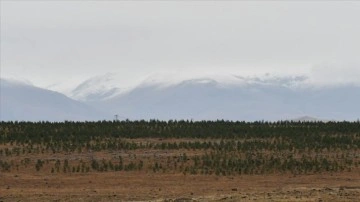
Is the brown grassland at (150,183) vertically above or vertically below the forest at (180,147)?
below

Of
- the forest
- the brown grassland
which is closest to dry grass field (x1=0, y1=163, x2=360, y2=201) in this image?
the brown grassland

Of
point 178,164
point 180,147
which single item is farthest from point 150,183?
point 180,147

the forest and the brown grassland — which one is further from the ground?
the forest

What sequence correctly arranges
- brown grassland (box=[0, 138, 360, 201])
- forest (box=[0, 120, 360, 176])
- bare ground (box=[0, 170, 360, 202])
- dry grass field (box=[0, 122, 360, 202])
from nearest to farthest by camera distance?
bare ground (box=[0, 170, 360, 202]) → brown grassland (box=[0, 138, 360, 201]) → dry grass field (box=[0, 122, 360, 202]) → forest (box=[0, 120, 360, 176])

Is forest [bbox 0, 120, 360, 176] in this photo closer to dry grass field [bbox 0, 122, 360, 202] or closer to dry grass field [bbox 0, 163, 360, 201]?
dry grass field [bbox 0, 122, 360, 202]

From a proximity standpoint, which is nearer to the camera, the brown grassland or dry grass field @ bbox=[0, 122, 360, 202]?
the brown grassland

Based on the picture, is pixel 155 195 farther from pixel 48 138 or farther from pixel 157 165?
pixel 48 138

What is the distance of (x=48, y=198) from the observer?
28938 millimetres

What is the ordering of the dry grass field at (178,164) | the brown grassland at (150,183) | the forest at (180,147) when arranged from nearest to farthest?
the brown grassland at (150,183)
the dry grass field at (178,164)
the forest at (180,147)

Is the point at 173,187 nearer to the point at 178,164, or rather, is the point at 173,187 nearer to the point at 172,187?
the point at 172,187

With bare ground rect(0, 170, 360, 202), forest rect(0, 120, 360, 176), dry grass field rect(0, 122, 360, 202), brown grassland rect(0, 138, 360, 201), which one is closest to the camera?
bare ground rect(0, 170, 360, 202)

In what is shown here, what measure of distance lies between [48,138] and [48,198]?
1715 centimetres

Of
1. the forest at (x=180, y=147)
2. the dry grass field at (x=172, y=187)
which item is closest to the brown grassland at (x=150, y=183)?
the dry grass field at (x=172, y=187)

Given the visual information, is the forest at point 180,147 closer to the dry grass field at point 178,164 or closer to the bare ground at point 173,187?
the dry grass field at point 178,164
